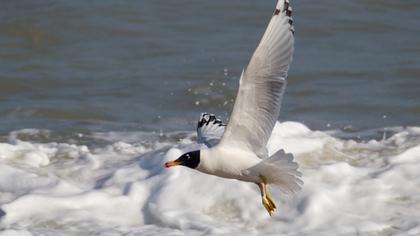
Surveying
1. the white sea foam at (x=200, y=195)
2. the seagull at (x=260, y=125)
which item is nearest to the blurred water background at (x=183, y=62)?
the white sea foam at (x=200, y=195)

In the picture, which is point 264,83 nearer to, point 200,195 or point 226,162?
point 226,162

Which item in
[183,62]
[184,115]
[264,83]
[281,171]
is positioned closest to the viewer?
[264,83]

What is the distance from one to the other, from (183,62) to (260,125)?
16.1 ft

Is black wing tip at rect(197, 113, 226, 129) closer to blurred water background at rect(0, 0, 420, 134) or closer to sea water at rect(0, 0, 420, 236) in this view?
sea water at rect(0, 0, 420, 236)

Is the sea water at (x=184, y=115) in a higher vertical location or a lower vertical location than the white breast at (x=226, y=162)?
lower

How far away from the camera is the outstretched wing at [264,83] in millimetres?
4680

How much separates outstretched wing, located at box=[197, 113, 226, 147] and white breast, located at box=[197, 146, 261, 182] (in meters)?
0.31

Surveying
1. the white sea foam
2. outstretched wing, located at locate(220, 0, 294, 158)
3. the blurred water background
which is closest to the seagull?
outstretched wing, located at locate(220, 0, 294, 158)

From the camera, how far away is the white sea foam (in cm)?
546

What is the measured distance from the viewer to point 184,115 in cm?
829

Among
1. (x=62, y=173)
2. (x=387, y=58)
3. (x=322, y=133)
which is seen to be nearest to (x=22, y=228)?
(x=62, y=173)

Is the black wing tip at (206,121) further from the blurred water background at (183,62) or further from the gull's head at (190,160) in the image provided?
the blurred water background at (183,62)

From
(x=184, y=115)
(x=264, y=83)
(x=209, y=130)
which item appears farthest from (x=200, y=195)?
(x=184, y=115)

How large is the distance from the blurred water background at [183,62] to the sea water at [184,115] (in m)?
0.02
